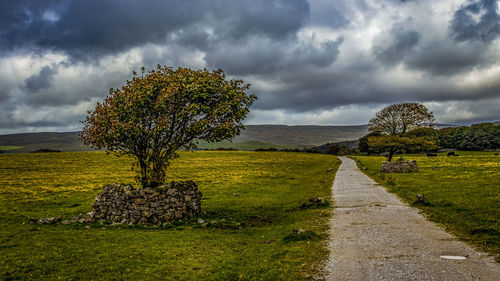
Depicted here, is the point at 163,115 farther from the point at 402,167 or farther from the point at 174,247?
the point at 402,167

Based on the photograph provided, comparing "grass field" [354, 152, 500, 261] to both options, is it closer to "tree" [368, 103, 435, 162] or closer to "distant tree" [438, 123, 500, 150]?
"tree" [368, 103, 435, 162]

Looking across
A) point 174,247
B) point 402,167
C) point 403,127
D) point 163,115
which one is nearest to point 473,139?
point 403,127

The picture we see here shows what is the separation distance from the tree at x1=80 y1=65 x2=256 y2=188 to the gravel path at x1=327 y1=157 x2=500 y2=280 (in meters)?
10.5

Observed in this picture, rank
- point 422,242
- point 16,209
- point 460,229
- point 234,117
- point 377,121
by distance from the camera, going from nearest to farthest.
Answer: point 422,242, point 460,229, point 234,117, point 16,209, point 377,121

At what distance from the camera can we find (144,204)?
20.0m

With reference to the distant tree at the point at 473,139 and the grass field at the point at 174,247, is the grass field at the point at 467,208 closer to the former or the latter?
the grass field at the point at 174,247

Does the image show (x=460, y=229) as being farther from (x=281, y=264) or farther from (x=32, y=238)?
(x=32, y=238)

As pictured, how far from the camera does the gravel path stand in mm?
9016

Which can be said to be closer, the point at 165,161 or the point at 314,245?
the point at 314,245

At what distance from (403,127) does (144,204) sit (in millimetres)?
57357

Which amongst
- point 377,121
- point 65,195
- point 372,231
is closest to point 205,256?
point 372,231

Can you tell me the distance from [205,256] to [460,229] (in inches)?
469

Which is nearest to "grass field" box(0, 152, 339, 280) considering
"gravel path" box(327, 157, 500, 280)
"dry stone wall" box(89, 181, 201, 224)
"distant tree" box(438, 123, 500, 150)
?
"gravel path" box(327, 157, 500, 280)

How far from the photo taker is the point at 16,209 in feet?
86.0
